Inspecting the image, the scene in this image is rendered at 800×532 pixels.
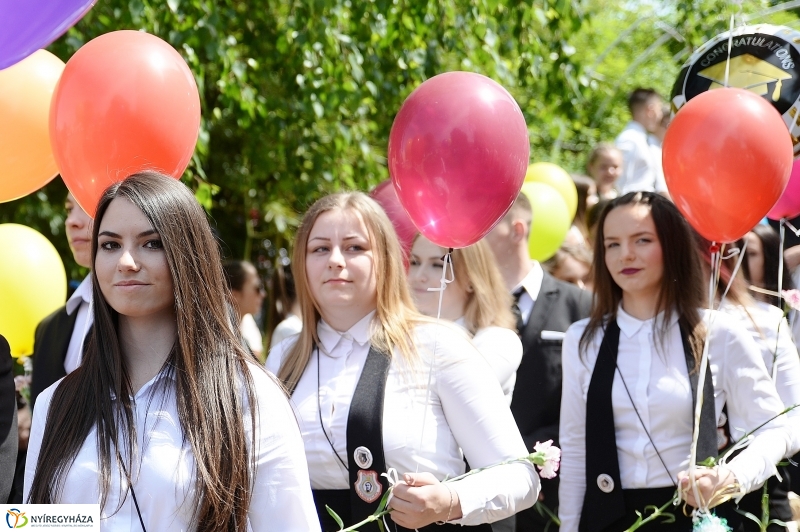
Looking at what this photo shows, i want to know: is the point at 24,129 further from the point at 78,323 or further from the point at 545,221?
the point at 545,221

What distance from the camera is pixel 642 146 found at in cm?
814

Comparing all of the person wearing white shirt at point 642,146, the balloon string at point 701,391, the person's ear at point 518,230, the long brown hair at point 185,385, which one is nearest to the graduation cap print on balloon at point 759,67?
the balloon string at point 701,391

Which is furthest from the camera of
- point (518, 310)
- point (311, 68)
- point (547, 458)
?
point (311, 68)

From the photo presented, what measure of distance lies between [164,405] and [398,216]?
2.10 meters

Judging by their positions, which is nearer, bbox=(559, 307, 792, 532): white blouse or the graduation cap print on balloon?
bbox=(559, 307, 792, 532): white blouse

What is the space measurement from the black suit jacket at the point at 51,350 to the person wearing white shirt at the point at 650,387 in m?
1.90

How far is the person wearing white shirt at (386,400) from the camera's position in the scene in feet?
9.55

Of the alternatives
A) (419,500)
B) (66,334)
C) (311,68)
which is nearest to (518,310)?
(66,334)

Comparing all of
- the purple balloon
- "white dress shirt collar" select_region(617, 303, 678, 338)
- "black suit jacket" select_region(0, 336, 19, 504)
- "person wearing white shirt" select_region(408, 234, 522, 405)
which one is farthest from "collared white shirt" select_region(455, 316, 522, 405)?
the purple balloon

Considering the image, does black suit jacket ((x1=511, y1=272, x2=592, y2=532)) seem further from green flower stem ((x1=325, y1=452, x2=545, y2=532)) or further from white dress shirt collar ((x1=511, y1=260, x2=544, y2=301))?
green flower stem ((x1=325, y1=452, x2=545, y2=532))

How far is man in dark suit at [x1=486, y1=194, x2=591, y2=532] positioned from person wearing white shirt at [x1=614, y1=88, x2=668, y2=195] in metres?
3.45

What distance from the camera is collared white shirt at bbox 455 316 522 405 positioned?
372 cm

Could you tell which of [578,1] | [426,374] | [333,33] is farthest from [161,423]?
[578,1]

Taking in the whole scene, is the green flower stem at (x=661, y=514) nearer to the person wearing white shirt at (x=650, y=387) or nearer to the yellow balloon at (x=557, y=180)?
the person wearing white shirt at (x=650, y=387)
